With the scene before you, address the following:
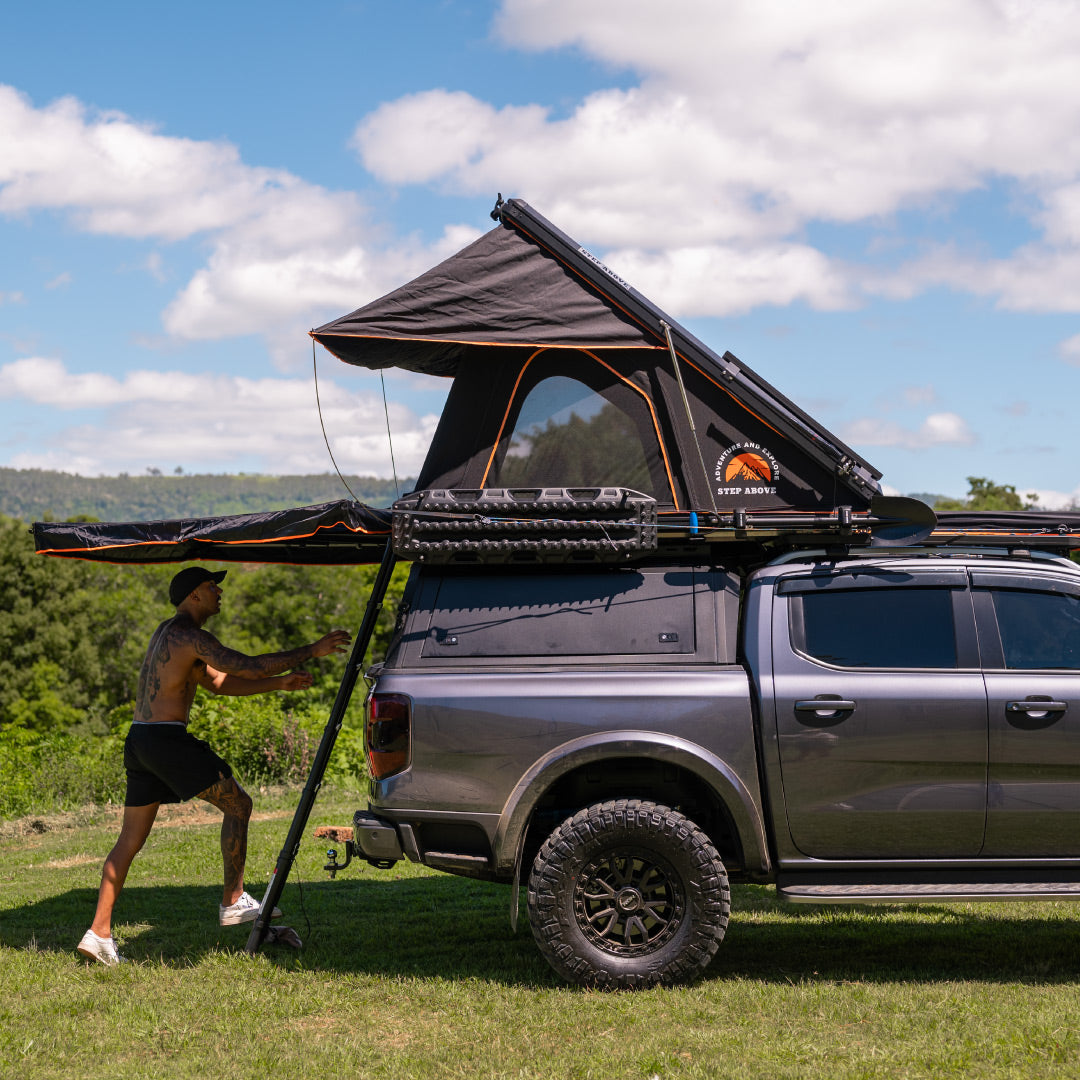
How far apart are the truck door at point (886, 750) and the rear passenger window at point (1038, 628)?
7.7 inches

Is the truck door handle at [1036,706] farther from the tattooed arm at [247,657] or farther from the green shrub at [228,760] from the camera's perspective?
the green shrub at [228,760]

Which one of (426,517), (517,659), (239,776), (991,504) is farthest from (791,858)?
(991,504)

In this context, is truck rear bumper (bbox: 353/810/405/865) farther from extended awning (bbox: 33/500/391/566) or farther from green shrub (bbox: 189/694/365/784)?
green shrub (bbox: 189/694/365/784)

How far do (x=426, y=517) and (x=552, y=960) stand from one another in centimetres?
220

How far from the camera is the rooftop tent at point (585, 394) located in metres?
6.20

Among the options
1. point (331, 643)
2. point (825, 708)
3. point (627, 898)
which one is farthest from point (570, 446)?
point (627, 898)

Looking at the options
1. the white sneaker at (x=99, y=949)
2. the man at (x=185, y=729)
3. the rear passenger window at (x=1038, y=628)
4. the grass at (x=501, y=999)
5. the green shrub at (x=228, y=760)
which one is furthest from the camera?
the green shrub at (x=228, y=760)

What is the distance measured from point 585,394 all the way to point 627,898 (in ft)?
8.66

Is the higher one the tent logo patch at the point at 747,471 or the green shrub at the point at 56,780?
the tent logo patch at the point at 747,471

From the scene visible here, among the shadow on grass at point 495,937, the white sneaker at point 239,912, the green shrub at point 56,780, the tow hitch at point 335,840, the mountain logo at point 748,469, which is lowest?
the green shrub at point 56,780

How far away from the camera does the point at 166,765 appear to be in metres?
6.41

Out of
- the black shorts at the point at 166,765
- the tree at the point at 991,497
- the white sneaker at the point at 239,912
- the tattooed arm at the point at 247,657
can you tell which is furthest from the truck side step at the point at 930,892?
the tree at the point at 991,497

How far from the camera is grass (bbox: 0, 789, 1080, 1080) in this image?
4.58m

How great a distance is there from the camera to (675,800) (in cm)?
592
